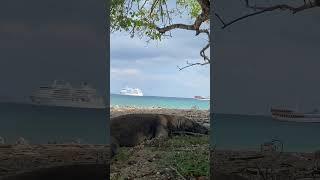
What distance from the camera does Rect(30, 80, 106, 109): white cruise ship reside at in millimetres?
4375

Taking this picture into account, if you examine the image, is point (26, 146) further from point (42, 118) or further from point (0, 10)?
point (0, 10)

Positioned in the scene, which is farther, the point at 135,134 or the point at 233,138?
the point at 135,134

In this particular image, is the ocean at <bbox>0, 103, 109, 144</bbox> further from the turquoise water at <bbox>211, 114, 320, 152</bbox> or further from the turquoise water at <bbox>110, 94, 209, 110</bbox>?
the turquoise water at <bbox>110, 94, 209, 110</bbox>

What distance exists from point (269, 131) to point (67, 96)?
1714 mm

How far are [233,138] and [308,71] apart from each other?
32.8 inches

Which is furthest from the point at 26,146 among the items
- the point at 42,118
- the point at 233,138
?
the point at 233,138

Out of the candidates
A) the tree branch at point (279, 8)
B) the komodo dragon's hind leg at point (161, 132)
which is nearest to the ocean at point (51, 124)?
the tree branch at point (279, 8)

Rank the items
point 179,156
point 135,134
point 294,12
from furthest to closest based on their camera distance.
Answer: point 135,134
point 179,156
point 294,12

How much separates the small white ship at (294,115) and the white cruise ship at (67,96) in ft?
4.74

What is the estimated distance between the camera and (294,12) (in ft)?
14.2

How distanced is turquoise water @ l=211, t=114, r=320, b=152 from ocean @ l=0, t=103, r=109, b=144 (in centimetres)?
A: 97

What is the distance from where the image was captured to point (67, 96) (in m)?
4.41

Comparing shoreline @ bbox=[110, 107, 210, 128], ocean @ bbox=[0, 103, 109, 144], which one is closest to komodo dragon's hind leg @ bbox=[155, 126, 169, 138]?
shoreline @ bbox=[110, 107, 210, 128]

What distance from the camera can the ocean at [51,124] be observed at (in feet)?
14.4
